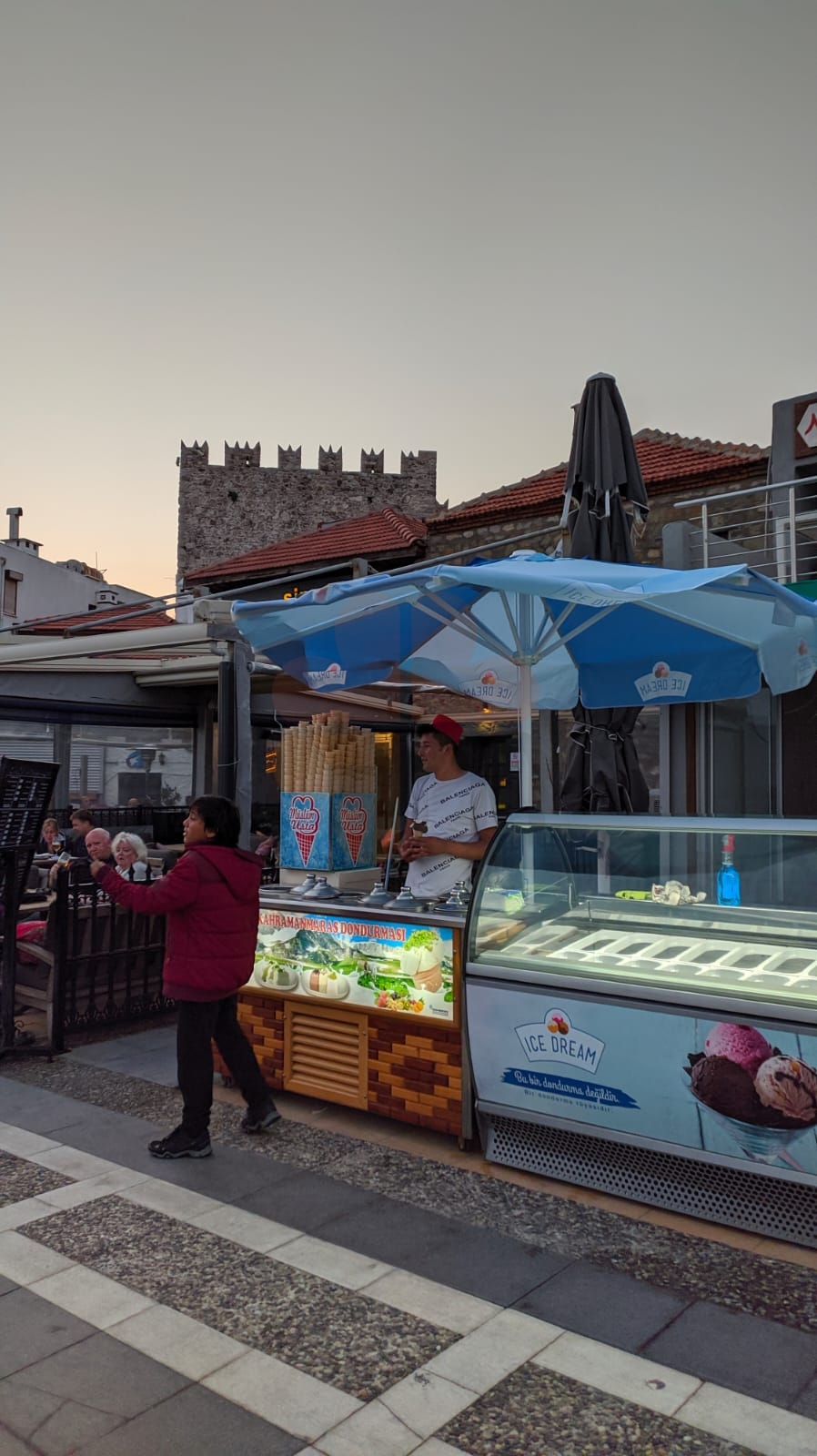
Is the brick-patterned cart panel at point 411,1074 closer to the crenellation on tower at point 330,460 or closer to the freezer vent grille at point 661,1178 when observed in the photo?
the freezer vent grille at point 661,1178

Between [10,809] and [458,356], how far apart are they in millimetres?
10613

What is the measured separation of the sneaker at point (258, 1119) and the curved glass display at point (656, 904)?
1277mm

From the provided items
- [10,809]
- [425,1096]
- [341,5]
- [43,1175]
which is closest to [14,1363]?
[43,1175]

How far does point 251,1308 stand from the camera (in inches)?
103

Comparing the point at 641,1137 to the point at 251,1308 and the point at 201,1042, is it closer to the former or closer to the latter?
the point at 251,1308

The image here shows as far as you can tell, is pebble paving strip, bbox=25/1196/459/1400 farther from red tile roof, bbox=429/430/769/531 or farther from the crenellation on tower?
the crenellation on tower

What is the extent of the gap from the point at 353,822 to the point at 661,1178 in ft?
7.62

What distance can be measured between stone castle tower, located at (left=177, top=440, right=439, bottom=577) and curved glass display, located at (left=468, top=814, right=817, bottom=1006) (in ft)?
111

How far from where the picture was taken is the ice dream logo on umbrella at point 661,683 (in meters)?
5.64

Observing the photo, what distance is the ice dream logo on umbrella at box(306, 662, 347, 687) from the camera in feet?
18.0

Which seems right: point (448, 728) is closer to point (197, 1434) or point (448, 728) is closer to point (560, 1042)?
point (560, 1042)

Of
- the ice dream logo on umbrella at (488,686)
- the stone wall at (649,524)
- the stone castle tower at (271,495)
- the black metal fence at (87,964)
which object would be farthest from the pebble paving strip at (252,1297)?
the stone castle tower at (271,495)

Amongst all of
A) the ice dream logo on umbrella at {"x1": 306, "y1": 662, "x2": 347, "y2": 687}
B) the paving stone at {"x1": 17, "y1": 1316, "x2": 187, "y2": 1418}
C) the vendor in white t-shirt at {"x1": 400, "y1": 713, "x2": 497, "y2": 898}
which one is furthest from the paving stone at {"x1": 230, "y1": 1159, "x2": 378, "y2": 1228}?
the ice dream logo on umbrella at {"x1": 306, "y1": 662, "x2": 347, "y2": 687}

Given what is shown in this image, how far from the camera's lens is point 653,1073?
127 inches
